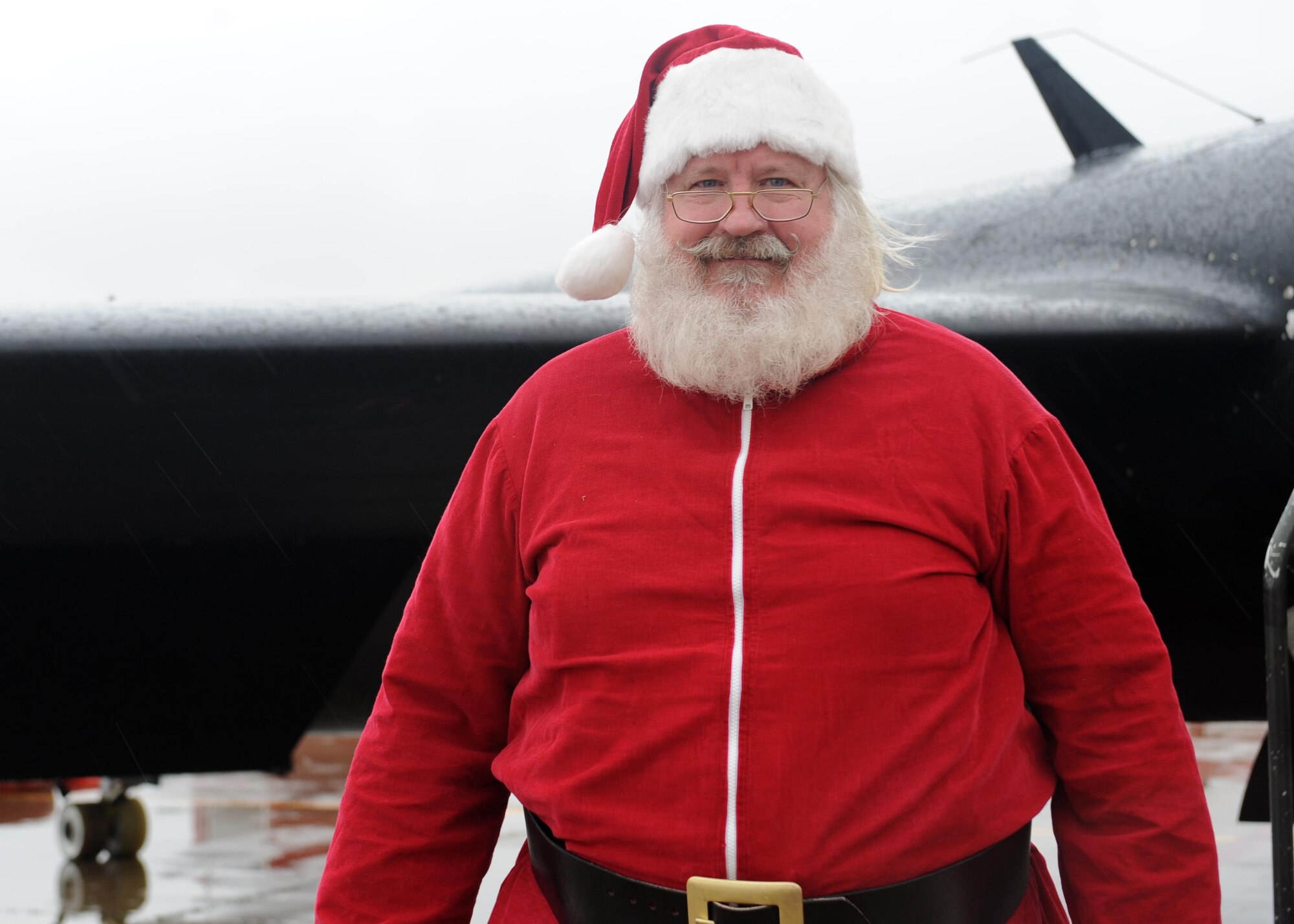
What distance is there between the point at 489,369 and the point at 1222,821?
20.9 feet

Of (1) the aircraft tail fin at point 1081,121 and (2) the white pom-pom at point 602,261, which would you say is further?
(1) the aircraft tail fin at point 1081,121

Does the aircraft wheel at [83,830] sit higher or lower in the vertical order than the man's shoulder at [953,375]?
lower

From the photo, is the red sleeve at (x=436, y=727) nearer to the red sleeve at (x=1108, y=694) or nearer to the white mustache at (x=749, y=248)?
the white mustache at (x=749, y=248)

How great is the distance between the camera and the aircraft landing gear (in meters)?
7.01

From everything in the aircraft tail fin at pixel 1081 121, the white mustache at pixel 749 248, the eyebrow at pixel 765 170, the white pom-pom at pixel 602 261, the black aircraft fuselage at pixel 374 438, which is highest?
the eyebrow at pixel 765 170

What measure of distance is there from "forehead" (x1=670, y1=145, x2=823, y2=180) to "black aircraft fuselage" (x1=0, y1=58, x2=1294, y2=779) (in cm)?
174

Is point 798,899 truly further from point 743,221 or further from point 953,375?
point 743,221

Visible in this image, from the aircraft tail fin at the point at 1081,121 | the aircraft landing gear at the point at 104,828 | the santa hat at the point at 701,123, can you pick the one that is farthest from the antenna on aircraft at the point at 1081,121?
the aircraft landing gear at the point at 104,828

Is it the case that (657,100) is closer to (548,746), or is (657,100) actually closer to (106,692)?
(548,746)

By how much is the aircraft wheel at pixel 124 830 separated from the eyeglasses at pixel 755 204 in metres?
6.67

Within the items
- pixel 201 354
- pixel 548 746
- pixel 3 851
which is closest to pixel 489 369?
pixel 201 354

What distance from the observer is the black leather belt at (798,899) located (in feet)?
4.53

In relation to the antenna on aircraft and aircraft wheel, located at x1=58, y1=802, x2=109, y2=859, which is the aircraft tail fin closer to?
the antenna on aircraft

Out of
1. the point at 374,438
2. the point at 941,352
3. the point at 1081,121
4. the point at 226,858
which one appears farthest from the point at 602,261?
the point at 226,858
